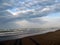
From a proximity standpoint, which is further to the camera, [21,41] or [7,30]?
[7,30]

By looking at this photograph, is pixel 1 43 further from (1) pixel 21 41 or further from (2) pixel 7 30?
(2) pixel 7 30

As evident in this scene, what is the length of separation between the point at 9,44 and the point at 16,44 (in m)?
0.27

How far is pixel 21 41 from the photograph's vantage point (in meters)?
4.87

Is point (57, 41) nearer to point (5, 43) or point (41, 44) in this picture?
point (41, 44)

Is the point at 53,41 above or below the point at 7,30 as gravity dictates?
below

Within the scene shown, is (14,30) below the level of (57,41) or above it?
above

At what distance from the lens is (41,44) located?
15.3 ft

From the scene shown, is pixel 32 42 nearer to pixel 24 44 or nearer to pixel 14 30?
pixel 24 44

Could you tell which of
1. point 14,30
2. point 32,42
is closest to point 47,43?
point 32,42

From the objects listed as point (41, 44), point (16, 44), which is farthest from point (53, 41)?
point (16, 44)

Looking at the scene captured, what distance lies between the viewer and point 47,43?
186 inches

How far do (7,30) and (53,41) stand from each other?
10.4 m

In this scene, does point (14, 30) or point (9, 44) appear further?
point (14, 30)

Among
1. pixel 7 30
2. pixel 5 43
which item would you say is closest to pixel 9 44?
pixel 5 43
